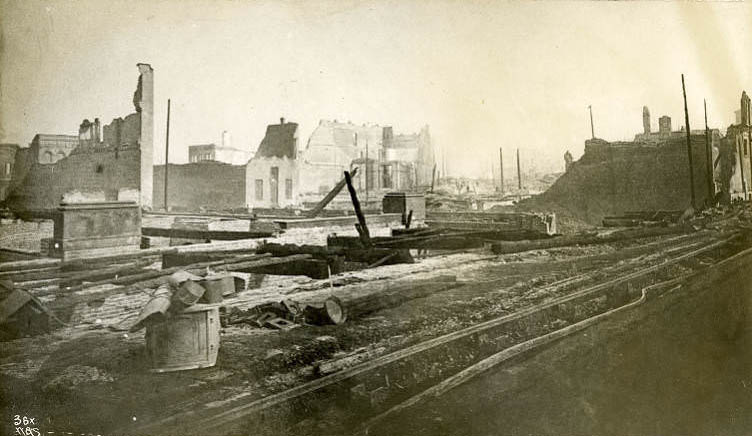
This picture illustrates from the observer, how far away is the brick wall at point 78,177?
367 cm

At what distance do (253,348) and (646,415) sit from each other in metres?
2.67

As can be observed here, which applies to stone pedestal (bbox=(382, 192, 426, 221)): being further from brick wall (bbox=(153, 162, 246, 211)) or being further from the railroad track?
the railroad track

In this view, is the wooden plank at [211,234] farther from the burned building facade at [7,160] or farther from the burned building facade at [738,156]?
the burned building facade at [738,156]

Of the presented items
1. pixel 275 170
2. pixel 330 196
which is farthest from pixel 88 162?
pixel 275 170

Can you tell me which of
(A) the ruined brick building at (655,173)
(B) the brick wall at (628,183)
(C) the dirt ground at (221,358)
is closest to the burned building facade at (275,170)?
(C) the dirt ground at (221,358)

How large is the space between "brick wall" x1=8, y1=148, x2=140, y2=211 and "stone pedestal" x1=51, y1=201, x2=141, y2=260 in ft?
0.48

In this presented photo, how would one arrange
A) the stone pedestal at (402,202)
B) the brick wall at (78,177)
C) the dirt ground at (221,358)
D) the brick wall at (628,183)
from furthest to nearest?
the stone pedestal at (402,202), the brick wall at (628,183), the brick wall at (78,177), the dirt ground at (221,358)

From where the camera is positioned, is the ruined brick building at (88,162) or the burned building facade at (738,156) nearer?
the ruined brick building at (88,162)

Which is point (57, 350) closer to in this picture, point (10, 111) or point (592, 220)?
point (10, 111)

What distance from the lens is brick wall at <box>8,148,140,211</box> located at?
367cm

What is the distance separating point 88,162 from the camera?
3998 mm

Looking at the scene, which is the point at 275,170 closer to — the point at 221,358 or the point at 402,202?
the point at 402,202

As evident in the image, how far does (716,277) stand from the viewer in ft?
17.5

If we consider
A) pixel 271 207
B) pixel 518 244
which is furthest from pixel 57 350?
pixel 271 207
